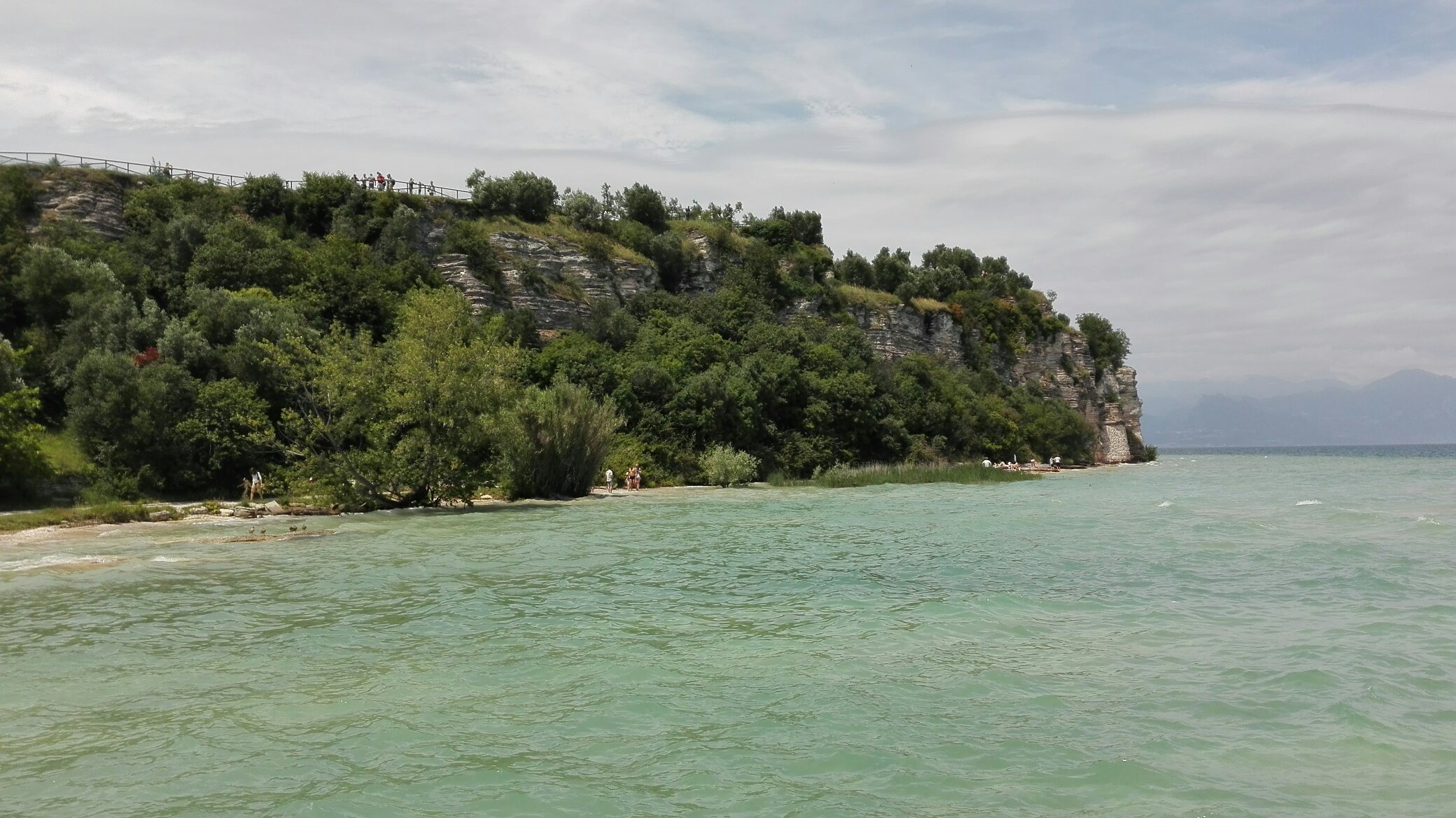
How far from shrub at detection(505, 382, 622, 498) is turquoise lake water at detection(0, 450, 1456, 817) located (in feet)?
47.3

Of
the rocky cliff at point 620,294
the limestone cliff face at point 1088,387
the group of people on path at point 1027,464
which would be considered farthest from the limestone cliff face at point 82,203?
the limestone cliff face at point 1088,387

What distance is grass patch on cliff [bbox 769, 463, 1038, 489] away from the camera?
47625 millimetres

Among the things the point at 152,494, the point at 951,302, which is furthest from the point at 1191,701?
the point at 951,302

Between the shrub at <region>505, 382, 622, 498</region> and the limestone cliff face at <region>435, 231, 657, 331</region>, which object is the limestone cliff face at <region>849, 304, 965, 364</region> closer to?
the limestone cliff face at <region>435, 231, 657, 331</region>

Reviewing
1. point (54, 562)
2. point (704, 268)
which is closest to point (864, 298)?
point (704, 268)

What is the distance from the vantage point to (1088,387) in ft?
313

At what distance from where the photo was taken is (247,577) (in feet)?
56.8

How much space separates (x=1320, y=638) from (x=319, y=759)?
11.5 m

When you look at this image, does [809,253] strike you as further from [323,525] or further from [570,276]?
[323,525]

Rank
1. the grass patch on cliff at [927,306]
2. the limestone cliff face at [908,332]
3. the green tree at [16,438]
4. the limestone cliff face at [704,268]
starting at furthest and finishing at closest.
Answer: the grass patch on cliff at [927,306] < the limestone cliff face at [908,332] < the limestone cliff face at [704,268] < the green tree at [16,438]

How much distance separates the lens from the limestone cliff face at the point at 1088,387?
91.2 m

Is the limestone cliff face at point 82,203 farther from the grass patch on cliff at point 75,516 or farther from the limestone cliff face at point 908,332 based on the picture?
the limestone cliff face at point 908,332

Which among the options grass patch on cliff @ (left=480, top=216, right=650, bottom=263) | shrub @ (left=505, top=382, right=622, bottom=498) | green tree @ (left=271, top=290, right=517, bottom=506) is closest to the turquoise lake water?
green tree @ (left=271, top=290, right=517, bottom=506)

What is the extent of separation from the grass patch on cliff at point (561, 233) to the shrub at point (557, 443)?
23.9 metres
